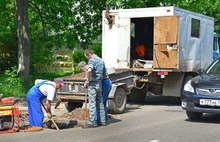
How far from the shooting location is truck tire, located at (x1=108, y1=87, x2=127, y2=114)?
13164mm

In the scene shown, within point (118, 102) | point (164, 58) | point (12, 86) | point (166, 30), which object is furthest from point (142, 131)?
point (12, 86)

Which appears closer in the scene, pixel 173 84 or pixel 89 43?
pixel 173 84

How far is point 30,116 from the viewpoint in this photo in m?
10.6

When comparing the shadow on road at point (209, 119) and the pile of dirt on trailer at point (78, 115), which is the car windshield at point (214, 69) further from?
the pile of dirt on trailer at point (78, 115)

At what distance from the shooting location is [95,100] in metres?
11.1

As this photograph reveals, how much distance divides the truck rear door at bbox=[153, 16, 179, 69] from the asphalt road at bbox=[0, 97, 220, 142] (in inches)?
93.2

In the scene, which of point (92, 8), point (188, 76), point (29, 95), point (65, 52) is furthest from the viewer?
point (65, 52)

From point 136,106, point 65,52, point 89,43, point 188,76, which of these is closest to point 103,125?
point 136,106

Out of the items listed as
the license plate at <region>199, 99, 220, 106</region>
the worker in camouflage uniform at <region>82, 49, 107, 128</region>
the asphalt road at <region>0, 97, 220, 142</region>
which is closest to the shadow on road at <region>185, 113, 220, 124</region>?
the asphalt road at <region>0, 97, 220, 142</region>

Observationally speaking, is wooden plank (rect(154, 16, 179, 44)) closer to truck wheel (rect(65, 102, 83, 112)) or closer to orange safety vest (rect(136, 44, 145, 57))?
orange safety vest (rect(136, 44, 145, 57))

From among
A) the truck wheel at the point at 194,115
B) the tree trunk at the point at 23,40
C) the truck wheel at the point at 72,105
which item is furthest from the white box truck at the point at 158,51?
the tree trunk at the point at 23,40

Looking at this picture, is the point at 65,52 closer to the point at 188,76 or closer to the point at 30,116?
the point at 188,76

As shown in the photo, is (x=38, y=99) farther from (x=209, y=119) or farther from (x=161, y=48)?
(x=161, y=48)

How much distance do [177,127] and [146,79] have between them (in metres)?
4.89
